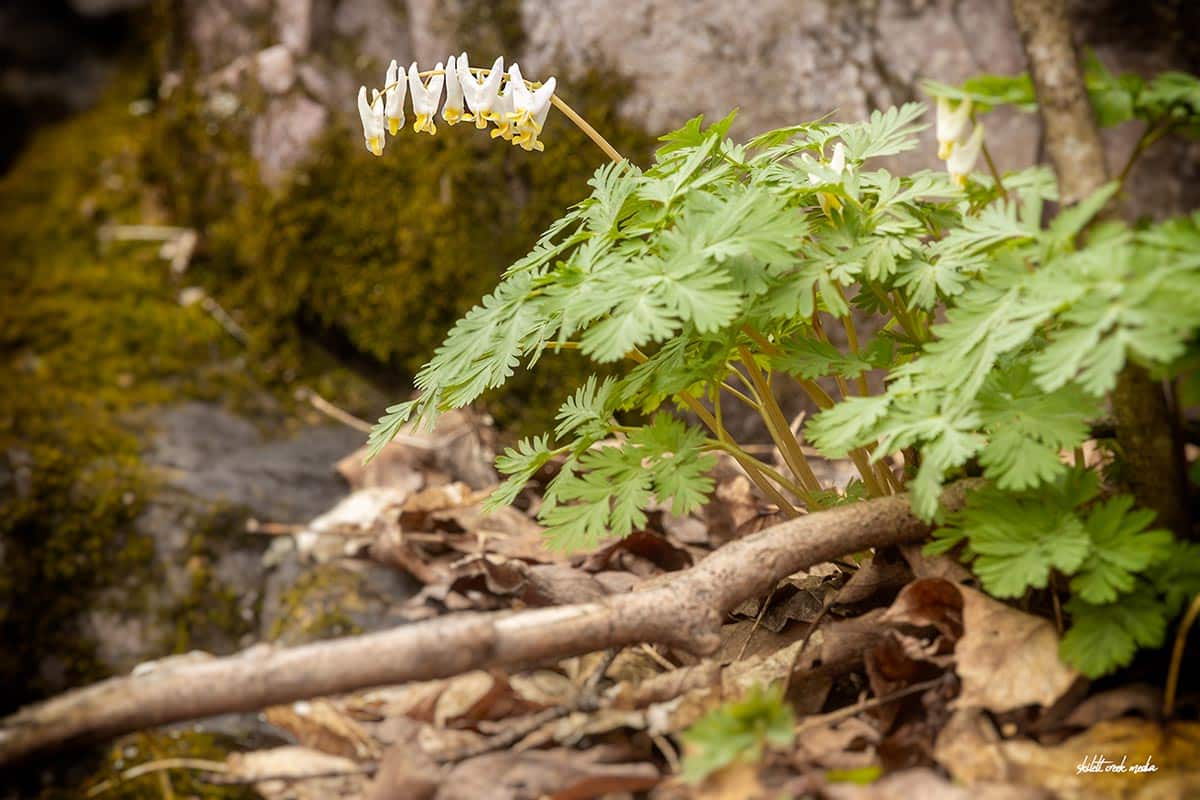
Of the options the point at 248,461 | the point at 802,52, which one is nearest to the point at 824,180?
the point at 802,52

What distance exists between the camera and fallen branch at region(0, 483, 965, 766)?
1.56 meters

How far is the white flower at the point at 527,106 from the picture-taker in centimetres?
200

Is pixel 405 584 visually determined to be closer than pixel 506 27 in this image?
Yes

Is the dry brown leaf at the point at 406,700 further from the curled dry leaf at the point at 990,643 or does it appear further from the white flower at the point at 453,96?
the white flower at the point at 453,96

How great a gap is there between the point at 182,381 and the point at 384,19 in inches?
67.6

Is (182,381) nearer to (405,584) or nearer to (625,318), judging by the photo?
(405,584)

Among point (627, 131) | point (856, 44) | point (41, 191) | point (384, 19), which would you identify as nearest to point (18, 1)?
point (41, 191)

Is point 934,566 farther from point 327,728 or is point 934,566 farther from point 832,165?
point 327,728

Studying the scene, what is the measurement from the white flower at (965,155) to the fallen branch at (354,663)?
986 millimetres

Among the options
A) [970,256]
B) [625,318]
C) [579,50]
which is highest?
[579,50]

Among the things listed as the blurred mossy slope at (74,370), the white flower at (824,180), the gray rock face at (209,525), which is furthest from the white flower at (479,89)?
the blurred mossy slope at (74,370)

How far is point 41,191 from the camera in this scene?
470cm

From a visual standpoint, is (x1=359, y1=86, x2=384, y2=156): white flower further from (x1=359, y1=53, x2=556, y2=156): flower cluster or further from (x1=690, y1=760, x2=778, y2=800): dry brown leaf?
(x1=690, y1=760, x2=778, y2=800): dry brown leaf

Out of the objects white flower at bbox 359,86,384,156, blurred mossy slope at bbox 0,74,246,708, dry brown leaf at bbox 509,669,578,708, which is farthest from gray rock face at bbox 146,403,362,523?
white flower at bbox 359,86,384,156
